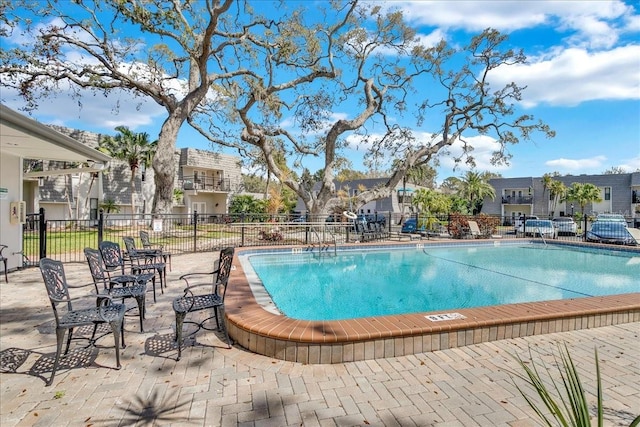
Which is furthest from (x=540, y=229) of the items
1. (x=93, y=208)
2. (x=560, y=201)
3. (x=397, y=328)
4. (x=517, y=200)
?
(x=93, y=208)

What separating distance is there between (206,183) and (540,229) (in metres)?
25.1

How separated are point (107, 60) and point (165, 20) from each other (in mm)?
5389

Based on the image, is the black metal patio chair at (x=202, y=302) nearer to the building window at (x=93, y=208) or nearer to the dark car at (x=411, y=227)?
the dark car at (x=411, y=227)

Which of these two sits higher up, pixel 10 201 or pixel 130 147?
pixel 130 147

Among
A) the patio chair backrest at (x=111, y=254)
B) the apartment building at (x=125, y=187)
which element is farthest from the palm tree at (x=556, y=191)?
the patio chair backrest at (x=111, y=254)

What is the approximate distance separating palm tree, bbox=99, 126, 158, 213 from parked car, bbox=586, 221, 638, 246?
26.9 meters

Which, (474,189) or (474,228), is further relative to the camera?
(474,189)

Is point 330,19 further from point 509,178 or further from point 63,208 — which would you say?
point 509,178

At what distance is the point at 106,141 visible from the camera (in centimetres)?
2323

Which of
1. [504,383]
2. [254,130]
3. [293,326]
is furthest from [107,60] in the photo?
[504,383]

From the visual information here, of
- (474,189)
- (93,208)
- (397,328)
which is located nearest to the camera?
(397,328)

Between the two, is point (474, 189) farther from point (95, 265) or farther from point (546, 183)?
point (95, 265)

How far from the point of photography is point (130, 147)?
23297 mm

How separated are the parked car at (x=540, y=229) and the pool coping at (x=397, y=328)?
43.3 ft
